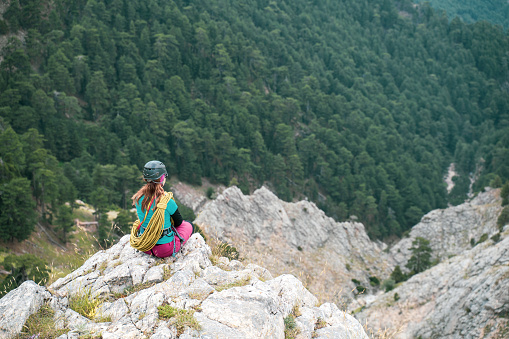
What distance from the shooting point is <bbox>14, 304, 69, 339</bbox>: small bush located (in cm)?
593

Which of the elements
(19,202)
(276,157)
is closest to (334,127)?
(276,157)

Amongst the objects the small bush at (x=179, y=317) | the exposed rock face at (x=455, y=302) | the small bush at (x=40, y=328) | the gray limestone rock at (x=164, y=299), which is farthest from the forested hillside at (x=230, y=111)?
the exposed rock face at (x=455, y=302)

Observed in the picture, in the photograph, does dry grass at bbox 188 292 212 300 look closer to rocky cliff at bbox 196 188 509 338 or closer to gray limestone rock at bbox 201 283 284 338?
gray limestone rock at bbox 201 283 284 338

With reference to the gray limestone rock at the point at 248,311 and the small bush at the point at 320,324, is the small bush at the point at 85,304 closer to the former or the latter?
the gray limestone rock at the point at 248,311

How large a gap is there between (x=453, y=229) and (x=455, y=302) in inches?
1337

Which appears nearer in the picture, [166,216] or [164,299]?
[164,299]

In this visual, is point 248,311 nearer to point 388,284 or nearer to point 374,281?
point 388,284

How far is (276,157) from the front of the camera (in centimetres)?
A: 7619

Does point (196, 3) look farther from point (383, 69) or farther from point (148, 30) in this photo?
point (383, 69)

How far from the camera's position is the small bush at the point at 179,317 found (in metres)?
6.11

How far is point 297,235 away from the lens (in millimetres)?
43438

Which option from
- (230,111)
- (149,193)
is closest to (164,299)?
(149,193)

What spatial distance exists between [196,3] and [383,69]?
204ft

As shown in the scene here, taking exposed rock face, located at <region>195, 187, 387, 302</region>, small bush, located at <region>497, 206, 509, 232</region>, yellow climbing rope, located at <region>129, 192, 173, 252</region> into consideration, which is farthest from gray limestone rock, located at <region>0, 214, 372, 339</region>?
small bush, located at <region>497, 206, 509, 232</region>
